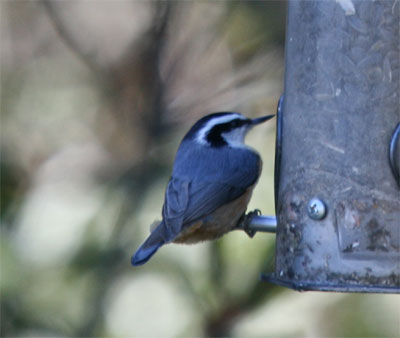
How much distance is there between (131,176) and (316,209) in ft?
6.52

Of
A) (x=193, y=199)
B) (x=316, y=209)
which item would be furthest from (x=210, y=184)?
(x=316, y=209)

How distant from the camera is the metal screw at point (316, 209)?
13.3ft

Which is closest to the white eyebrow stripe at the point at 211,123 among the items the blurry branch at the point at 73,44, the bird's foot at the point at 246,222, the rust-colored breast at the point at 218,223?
the rust-colored breast at the point at 218,223

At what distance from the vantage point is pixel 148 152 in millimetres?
5848

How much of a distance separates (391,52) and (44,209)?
115 inches

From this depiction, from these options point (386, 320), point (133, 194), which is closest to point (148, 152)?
point (133, 194)

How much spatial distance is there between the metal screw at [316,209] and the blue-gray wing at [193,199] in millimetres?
605

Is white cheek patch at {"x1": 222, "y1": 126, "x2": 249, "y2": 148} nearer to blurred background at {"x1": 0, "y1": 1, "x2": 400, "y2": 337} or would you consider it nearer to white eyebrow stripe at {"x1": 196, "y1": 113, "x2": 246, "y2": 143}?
white eyebrow stripe at {"x1": 196, "y1": 113, "x2": 246, "y2": 143}

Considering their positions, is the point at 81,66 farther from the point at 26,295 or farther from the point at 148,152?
the point at 26,295

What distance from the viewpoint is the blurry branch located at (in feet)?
20.0

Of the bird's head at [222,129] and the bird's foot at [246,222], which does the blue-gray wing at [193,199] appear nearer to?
the bird's foot at [246,222]

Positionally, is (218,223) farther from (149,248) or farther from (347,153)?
(347,153)

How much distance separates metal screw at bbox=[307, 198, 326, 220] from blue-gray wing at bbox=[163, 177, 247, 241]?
1.99ft

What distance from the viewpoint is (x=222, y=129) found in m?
4.87
